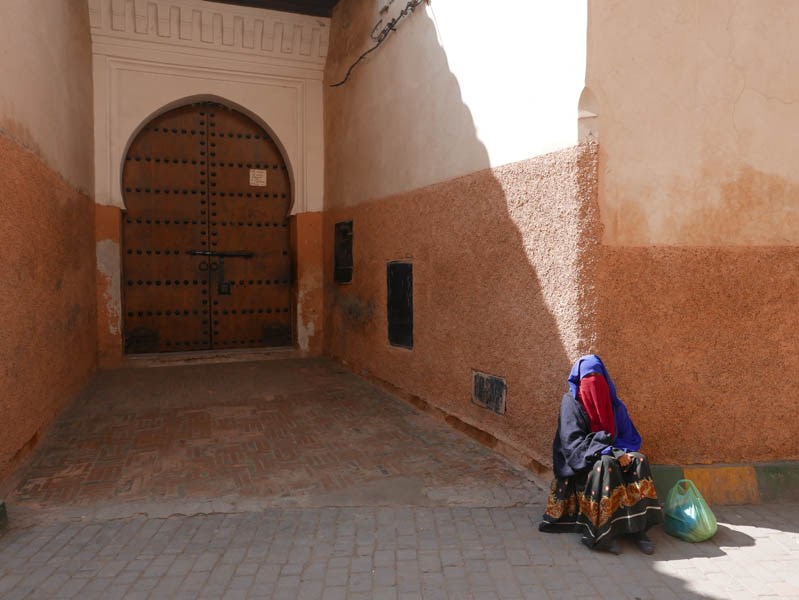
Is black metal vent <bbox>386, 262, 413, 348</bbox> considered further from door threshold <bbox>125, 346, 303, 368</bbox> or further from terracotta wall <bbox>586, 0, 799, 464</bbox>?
door threshold <bbox>125, 346, 303, 368</bbox>

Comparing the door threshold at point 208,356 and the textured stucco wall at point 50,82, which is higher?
the textured stucco wall at point 50,82

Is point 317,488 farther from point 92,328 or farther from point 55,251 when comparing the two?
point 92,328

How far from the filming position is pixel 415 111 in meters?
5.60

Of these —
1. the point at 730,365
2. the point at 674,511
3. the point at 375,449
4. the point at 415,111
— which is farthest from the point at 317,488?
the point at 415,111

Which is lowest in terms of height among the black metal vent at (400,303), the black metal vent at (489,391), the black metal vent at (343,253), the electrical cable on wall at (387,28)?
the black metal vent at (489,391)

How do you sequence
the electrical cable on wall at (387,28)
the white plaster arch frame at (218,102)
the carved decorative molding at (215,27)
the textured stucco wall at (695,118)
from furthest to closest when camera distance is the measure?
the white plaster arch frame at (218,102)
the carved decorative molding at (215,27)
the electrical cable on wall at (387,28)
the textured stucco wall at (695,118)

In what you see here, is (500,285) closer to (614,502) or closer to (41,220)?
(614,502)

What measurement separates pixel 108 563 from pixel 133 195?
19.2 feet

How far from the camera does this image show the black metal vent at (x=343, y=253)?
727cm

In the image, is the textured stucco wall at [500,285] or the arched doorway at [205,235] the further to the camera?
the arched doorway at [205,235]

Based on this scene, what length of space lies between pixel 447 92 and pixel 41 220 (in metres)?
3.21

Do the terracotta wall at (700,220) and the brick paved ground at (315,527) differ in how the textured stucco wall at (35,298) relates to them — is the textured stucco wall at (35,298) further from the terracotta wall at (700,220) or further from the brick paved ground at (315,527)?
the terracotta wall at (700,220)

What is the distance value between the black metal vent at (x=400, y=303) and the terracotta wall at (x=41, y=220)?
2861 millimetres

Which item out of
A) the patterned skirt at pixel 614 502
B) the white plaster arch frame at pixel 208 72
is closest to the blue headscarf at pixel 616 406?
the patterned skirt at pixel 614 502
